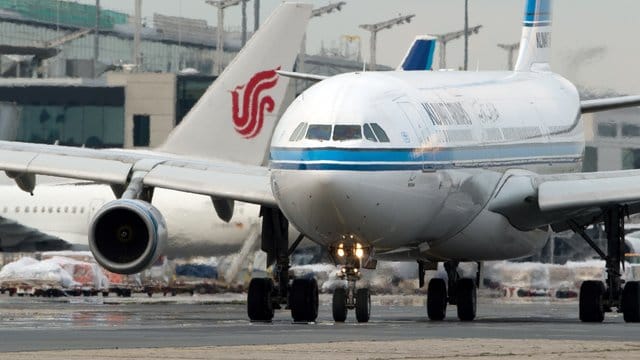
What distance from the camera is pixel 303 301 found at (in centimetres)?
3039

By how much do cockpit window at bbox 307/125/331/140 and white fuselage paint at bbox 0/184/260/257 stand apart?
26371 millimetres

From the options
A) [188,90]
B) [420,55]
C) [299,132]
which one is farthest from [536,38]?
[188,90]

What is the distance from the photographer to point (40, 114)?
313 ft

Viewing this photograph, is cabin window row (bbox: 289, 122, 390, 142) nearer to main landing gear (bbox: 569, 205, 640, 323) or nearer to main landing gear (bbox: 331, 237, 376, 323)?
main landing gear (bbox: 331, 237, 376, 323)

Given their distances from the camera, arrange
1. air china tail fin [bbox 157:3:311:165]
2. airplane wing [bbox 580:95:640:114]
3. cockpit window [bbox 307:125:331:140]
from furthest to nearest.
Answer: air china tail fin [bbox 157:3:311:165], airplane wing [bbox 580:95:640:114], cockpit window [bbox 307:125:331:140]

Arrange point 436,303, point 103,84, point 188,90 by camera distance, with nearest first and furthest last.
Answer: point 436,303
point 188,90
point 103,84

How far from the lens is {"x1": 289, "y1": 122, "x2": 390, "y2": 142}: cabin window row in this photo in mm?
28406

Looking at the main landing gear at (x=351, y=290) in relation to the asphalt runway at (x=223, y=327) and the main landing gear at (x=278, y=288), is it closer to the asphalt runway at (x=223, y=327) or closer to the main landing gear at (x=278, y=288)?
the asphalt runway at (x=223, y=327)

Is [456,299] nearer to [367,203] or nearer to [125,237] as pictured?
[367,203]

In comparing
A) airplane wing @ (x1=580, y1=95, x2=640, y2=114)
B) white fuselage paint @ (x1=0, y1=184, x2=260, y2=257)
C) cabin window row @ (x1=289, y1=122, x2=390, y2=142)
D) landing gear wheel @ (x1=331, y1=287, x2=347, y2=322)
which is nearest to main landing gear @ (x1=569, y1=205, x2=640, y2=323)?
airplane wing @ (x1=580, y1=95, x2=640, y2=114)

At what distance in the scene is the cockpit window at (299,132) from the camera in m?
28.6

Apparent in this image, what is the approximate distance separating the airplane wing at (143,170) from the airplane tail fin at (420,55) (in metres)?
13.6

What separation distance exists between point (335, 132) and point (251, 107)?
2878 centimetres

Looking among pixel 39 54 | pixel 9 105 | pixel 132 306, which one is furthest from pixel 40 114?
pixel 132 306
